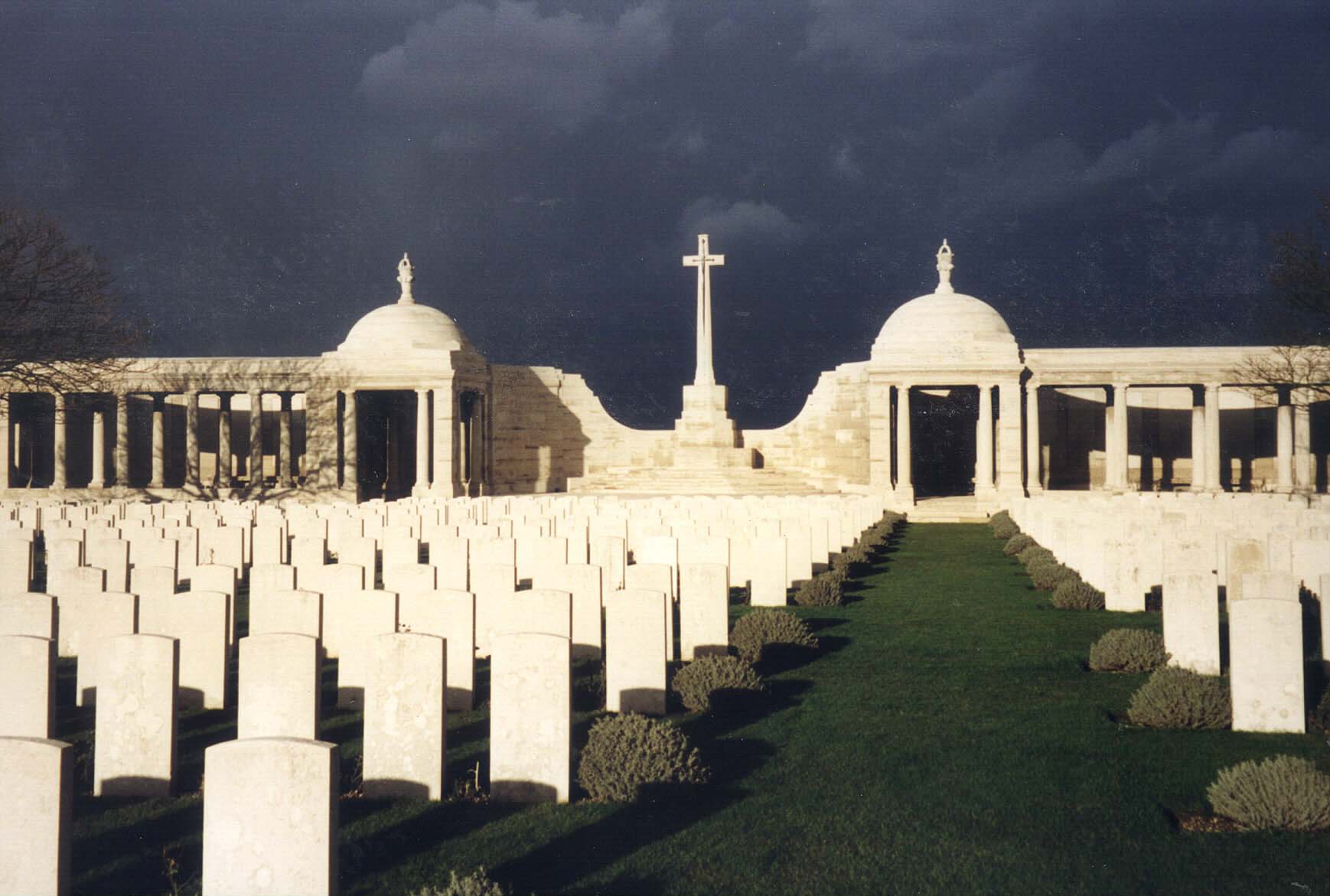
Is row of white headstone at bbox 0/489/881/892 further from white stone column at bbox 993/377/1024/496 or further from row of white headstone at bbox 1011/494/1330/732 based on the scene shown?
white stone column at bbox 993/377/1024/496

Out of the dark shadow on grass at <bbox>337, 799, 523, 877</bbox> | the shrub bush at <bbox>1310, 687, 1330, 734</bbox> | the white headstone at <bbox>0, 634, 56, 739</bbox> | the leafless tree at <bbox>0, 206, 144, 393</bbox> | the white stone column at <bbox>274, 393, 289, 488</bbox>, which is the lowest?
the dark shadow on grass at <bbox>337, 799, 523, 877</bbox>

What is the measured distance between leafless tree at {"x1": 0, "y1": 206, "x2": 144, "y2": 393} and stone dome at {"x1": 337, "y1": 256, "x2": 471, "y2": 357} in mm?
11169

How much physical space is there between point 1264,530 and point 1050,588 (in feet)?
13.2

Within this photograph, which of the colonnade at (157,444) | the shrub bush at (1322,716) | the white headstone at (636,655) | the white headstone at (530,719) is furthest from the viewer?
the colonnade at (157,444)

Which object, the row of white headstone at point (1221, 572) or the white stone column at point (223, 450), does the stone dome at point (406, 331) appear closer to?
the white stone column at point (223, 450)

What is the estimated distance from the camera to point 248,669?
6488mm

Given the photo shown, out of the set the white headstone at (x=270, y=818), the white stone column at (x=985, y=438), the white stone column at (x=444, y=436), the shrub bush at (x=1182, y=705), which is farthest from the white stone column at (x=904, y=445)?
the white headstone at (x=270, y=818)

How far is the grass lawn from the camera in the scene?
5312mm

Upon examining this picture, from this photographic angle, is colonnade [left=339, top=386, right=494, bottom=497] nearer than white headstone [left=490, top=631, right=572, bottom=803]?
No

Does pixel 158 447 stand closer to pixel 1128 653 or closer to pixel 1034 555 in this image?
pixel 1034 555

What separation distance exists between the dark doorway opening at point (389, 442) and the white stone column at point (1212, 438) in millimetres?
29321

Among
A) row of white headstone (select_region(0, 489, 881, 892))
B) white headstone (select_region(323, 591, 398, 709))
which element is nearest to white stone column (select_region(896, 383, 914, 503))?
row of white headstone (select_region(0, 489, 881, 892))

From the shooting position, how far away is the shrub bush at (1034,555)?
58.5 feet

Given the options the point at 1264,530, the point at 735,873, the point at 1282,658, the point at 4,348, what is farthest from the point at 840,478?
the point at 735,873
